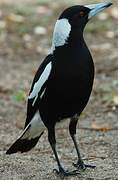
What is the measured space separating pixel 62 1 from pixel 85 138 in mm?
6046

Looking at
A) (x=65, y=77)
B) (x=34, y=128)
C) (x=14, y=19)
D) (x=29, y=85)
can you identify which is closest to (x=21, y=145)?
(x=34, y=128)

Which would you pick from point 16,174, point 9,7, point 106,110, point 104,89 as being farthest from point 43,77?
point 9,7

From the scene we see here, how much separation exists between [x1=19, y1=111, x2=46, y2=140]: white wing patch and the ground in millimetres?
238

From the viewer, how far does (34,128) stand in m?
3.50

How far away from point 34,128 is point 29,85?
98.8 inches

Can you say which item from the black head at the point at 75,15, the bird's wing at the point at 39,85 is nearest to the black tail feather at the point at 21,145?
the bird's wing at the point at 39,85

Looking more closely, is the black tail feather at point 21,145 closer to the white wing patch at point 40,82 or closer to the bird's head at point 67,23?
the white wing patch at point 40,82

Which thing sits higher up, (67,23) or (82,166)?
(67,23)

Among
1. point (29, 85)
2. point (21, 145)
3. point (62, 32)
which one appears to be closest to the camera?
point (62, 32)

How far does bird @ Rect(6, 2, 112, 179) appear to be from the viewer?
3.10m

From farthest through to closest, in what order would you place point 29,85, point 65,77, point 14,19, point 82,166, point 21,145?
point 14,19, point 29,85, point 21,145, point 82,166, point 65,77

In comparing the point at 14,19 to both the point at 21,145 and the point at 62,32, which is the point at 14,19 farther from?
the point at 62,32

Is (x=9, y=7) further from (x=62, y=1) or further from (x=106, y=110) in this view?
(x=106, y=110)

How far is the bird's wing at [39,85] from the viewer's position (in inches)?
125
